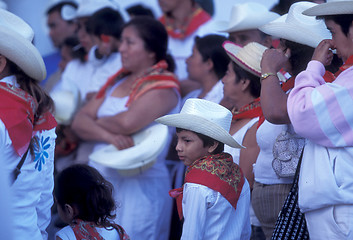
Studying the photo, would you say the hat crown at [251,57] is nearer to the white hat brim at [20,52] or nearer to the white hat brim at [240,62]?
the white hat brim at [240,62]

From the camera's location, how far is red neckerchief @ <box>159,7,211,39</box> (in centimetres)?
523

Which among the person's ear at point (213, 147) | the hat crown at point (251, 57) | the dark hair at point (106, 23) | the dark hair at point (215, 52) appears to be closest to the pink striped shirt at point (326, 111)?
the person's ear at point (213, 147)

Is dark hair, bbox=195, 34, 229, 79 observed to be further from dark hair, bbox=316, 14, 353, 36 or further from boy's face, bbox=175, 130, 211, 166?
Result: dark hair, bbox=316, 14, 353, 36

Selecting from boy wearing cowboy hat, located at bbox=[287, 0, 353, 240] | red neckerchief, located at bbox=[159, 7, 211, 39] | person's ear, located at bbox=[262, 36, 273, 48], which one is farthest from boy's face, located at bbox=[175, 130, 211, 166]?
red neckerchief, located at bbox=[159, 7, 211, 39]

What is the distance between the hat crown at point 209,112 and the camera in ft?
9.57

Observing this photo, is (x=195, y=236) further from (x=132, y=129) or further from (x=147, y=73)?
(x=147, y=73)

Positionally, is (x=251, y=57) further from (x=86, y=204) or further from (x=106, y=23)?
(x=106, y=23)

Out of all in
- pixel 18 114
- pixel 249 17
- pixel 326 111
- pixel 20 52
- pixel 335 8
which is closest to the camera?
pixel 326 111

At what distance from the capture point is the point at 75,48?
5.84m

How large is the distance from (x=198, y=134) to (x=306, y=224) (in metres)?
0.68

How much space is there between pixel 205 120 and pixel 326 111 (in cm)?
63

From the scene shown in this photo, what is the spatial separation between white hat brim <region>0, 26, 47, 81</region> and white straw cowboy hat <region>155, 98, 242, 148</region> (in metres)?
0.68

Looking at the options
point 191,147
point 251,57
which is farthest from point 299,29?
point 191,147

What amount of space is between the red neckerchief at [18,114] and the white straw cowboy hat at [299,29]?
4.25ft
